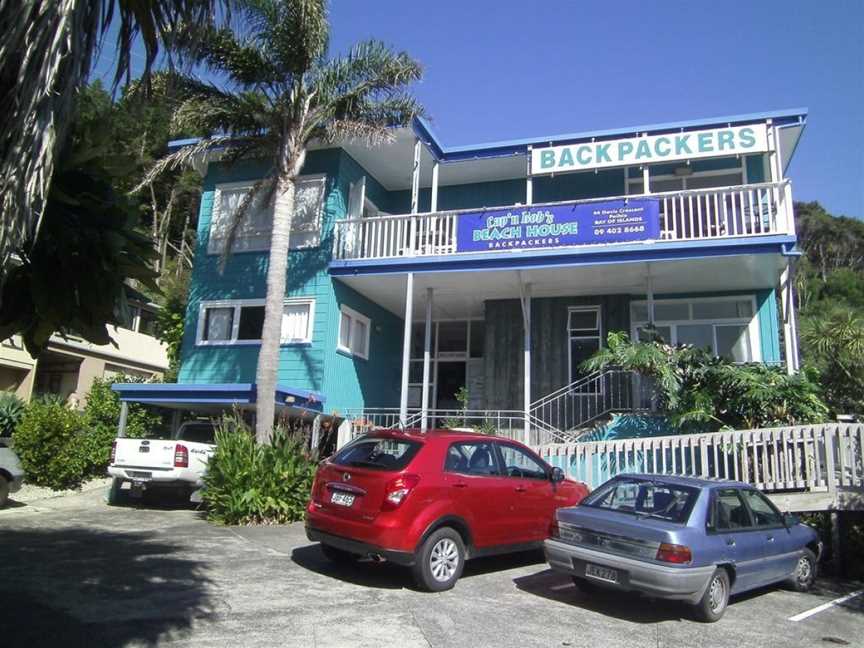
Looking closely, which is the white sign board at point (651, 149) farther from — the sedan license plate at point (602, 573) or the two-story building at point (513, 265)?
the sedan license plate at point (602, 573)

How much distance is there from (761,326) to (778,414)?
422 cm

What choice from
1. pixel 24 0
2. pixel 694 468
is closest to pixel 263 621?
pixel 24 0

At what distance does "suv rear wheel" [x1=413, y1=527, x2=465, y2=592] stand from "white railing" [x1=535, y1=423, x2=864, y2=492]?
5243 mm

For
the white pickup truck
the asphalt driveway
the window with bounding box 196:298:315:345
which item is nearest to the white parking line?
the asphalt driveway

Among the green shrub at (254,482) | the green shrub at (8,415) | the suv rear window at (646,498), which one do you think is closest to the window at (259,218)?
the green shrub at (8,415)

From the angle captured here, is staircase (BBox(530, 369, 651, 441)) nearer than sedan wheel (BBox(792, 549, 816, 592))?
No

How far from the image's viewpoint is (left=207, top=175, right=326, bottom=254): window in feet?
56.7

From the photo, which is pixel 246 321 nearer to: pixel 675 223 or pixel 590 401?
pixel 590 401

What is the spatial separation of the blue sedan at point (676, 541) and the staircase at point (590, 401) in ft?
22.6

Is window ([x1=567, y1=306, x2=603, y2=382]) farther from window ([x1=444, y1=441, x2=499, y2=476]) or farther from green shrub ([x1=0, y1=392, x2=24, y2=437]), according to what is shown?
green shrub ([x1=0, y1=392, x2=24, y2=437])

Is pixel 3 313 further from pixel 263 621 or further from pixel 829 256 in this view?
pixel 829 256

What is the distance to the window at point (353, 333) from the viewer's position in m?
16.9

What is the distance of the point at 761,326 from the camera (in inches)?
611

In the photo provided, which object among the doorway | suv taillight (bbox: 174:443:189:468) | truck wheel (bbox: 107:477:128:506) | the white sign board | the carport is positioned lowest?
truck wheel (bbox: 107:477:128:506)
